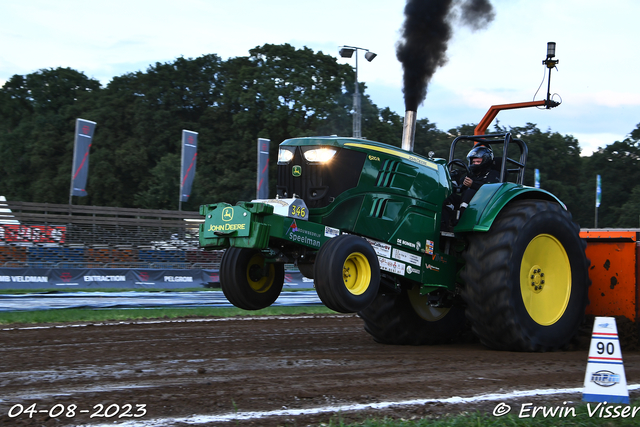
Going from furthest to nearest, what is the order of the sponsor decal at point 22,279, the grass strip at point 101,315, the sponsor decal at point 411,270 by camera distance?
the sponsor decal at point 22,279 < the grass strip at point 101,315 < the sponsor decal at point 411,270

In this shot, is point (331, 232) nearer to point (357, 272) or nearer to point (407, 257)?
point (357, 272)

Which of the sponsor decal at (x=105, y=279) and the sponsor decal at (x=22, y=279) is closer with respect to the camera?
the sponsor decal at (x=22, y=279)

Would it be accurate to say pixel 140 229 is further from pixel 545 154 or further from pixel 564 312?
pixel 545 154

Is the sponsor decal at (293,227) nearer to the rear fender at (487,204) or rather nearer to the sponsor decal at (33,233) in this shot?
the rear fender at (487,204)

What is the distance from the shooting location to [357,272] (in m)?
6.28

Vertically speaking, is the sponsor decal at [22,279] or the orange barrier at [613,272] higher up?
the orange barrier at [613,272]

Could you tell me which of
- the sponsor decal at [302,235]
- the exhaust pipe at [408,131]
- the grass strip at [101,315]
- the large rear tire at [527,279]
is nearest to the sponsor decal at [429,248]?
the large rear tire at [527,279]

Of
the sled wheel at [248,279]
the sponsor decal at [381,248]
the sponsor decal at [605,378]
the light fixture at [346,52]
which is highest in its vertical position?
the light fixture at [346,52]

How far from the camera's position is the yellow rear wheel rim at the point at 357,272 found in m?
6.17

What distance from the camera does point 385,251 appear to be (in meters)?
6.77

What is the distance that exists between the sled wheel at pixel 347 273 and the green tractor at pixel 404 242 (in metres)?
0.01

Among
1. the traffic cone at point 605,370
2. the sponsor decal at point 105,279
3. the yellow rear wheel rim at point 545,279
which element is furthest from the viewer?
the sponsor decal at point 105,279

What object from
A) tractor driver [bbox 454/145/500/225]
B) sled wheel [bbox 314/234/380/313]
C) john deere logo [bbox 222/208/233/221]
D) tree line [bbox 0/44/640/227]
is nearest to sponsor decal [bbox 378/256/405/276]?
sled wheel [bbox 314/234/380/313]

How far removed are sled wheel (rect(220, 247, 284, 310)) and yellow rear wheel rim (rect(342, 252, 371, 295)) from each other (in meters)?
1.05
